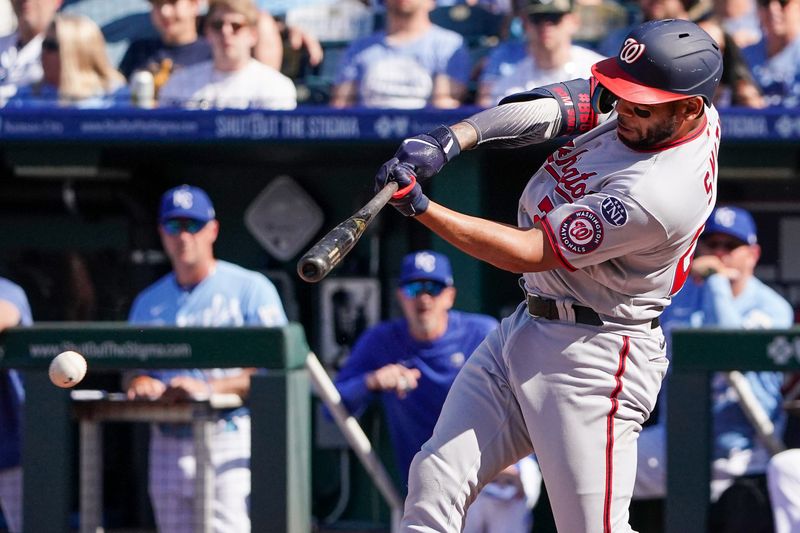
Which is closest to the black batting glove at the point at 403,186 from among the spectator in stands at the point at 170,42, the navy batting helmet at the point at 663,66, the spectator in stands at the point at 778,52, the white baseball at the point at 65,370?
the navy batting helmet at the point at 663,66

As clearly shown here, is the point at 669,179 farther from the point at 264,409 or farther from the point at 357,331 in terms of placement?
the point at 357,331

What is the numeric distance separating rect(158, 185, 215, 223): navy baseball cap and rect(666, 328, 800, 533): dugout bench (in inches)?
74.9

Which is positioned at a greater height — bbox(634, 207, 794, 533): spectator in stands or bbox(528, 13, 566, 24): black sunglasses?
bbox(528, 13, 566, 24): black sunglasses

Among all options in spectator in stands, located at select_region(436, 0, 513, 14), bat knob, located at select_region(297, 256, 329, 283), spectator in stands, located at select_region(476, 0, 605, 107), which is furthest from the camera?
spectator in stands, located at select_region(436, 0, 513, 14)

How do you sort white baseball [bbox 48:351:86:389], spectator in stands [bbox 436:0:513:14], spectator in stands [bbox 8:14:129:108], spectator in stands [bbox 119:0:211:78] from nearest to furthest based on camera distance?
1. white baseball [bbox 48:351:86:389]
2. spectator in stands [bbox 8:14:129:108]
3. spectator in stands [bbox 119:0:211:78]
4. spectator in stands [bbox 436:0:513:14]

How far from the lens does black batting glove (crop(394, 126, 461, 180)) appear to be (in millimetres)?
2869

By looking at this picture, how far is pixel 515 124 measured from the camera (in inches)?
125

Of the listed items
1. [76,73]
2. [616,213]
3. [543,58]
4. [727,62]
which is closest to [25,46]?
[76,73]

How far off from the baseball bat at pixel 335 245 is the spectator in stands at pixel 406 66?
2.86 metres

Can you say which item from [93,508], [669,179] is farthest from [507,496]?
[669,179]

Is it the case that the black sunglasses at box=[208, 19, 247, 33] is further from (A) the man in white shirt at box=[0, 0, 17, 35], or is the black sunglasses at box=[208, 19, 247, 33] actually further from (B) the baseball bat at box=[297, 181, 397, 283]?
(B) the baseball bat at box=[297, 181, 397, 283]

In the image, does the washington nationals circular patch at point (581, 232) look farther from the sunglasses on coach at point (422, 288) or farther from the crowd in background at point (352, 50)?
the crowd in background at point (352, 50)

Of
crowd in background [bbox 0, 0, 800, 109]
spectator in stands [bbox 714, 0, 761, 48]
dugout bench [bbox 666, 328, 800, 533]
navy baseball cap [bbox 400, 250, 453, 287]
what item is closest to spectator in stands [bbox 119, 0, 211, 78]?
crowd in background [bbox 0, 0, 800, 109]

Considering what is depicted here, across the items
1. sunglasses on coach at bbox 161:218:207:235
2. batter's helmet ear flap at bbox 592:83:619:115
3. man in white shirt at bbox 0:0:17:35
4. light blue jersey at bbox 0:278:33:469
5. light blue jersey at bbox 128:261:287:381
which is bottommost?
light blue jersey at bbox 0:278:33:469
